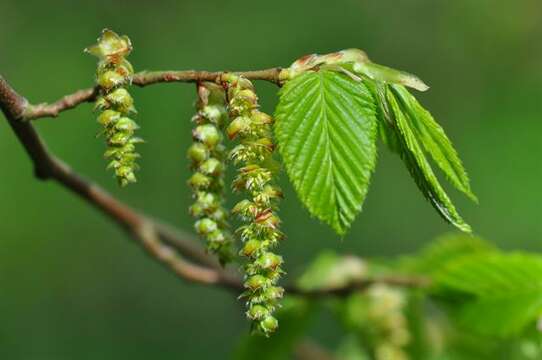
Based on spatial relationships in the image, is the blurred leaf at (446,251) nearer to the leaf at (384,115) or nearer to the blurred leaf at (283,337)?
the blurred leaf at (283,337)

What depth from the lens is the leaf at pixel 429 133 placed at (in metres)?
1.33

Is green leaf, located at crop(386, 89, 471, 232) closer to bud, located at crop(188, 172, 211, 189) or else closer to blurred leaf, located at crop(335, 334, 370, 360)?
bud, located at crop(188, 172, 211, 189)

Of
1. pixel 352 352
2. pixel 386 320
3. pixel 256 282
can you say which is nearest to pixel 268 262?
pixel 256 282

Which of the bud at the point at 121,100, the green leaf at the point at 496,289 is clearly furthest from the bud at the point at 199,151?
the green leaf at the point at 496,289

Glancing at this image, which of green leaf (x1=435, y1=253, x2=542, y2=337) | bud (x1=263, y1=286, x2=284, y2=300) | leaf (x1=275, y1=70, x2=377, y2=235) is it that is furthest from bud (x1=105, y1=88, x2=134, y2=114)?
green leaf (x1=435, y1=253, x2=542, y2=337)

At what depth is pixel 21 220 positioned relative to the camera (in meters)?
5.36

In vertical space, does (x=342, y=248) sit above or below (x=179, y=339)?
above

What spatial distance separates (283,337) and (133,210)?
1.66 feet

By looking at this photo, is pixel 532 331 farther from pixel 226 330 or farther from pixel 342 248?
pixel 226 330

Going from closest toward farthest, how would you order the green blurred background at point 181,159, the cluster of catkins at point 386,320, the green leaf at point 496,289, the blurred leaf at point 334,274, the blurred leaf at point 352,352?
1. the green leaf at point 496,289
2. the cluster of catkins at point 386,320
3. the blurred leaf at point 334,274
4. the blurred leaf at point 352,352
5. the green blurred background at point 181,159

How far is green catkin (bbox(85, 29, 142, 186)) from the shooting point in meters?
1.29

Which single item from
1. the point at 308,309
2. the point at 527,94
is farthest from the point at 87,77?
the point at 308,309

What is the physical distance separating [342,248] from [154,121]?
1.39m

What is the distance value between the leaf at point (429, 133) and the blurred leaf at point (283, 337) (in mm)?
1059
